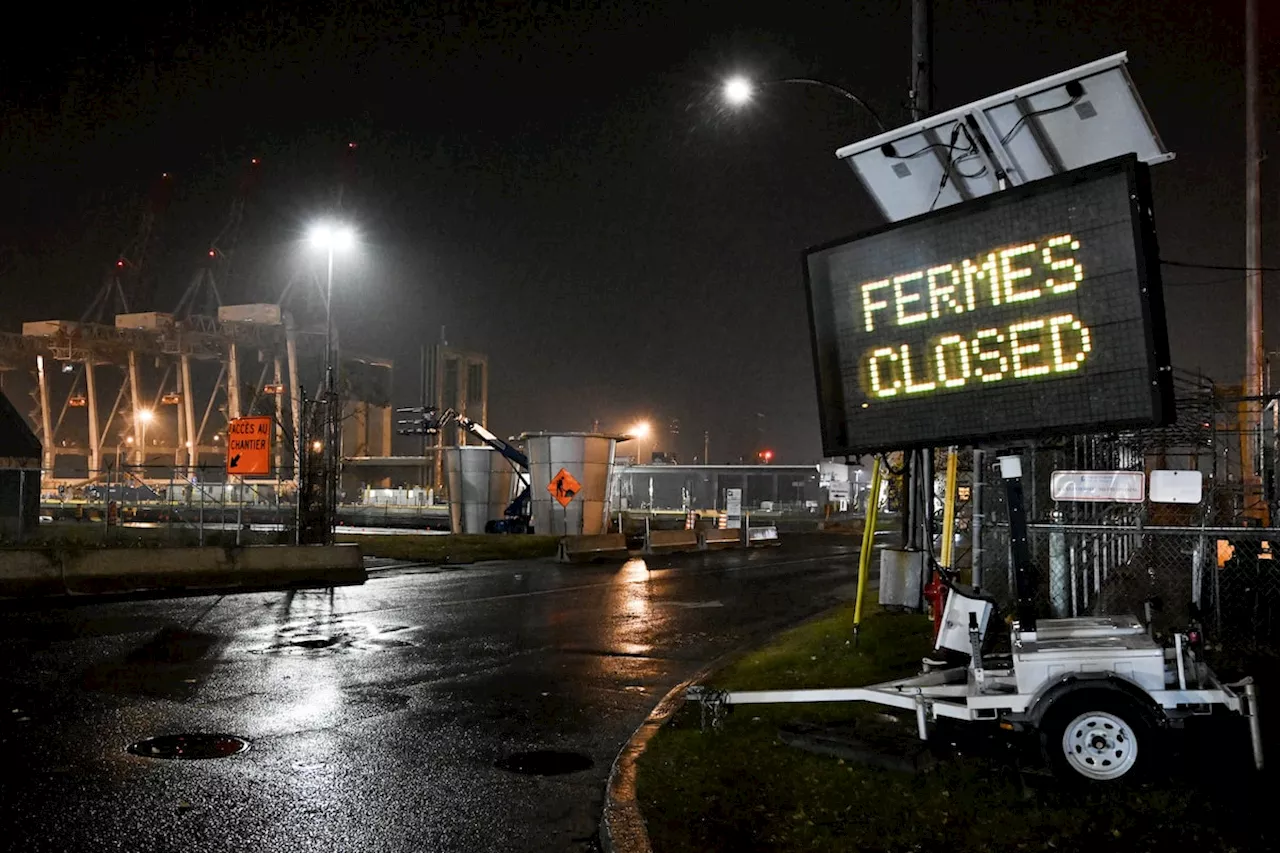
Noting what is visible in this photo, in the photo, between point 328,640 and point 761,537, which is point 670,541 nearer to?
point 761,537

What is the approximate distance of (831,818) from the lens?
5.51 metres

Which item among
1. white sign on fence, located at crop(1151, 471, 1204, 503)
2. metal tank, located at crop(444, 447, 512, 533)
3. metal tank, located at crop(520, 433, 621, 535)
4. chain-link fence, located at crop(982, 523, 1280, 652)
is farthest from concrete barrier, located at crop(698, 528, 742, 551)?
white sign on fence, located at crop(1151, 471, 1204, 503)

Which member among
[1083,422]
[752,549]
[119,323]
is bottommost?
[752,549]

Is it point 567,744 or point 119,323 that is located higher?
point 119,323

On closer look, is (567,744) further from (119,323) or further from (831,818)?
(119,323)

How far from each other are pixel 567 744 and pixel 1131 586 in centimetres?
1026

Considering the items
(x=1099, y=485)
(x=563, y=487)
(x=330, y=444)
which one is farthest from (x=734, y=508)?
(x=1099, y=485)

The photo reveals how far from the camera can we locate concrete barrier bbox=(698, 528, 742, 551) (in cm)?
3247

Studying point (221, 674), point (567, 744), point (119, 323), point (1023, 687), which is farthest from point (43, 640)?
point (119, 323)

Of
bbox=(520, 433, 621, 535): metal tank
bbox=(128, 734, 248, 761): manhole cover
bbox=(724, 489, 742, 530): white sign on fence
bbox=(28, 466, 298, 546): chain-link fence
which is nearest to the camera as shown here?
bbox=(128, 734, 248, 761): manhole cover

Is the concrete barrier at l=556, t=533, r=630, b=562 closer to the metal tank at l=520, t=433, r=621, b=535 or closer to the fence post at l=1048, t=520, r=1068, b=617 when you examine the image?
the metal tank at l=520, t=433, r=621, b=535

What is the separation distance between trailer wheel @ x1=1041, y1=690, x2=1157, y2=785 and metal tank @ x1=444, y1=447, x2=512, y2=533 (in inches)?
1273

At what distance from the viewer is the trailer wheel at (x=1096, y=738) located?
228 inches

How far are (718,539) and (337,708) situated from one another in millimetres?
25180
